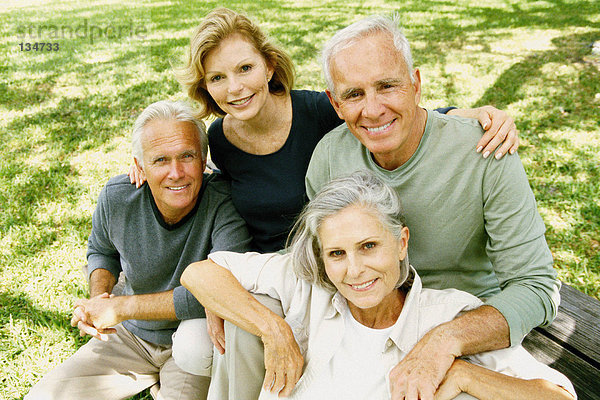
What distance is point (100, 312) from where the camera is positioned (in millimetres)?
2494

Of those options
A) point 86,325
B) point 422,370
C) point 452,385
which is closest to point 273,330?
point 422,370

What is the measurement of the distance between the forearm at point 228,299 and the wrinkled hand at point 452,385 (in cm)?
66

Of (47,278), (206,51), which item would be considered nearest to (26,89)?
(47,278)

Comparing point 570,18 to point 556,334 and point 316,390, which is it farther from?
point 316,390

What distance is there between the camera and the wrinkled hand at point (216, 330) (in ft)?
7.23

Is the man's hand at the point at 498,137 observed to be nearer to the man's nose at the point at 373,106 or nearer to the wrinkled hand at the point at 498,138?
the wrinkled hand at the point at 498,138

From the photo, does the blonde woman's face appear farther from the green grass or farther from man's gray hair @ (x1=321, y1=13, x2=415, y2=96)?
the green grass

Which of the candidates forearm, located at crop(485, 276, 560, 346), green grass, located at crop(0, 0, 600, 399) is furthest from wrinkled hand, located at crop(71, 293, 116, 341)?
forearm, located at crop(485, 276, 560, 346)

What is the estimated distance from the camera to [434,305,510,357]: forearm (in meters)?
1.79

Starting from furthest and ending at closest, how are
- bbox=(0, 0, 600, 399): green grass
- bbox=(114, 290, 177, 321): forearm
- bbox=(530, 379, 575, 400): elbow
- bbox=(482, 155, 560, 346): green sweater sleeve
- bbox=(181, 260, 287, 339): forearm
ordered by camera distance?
bbox=(0, 0, 600, 399): green grass, bbox=(114, 290, 177, 321): forearm, bbox=(181, 260, 287, 339): forearm, bbox=(482, 155, 560, 346): green sweater sleeve, bbox=(530, 379, 575, 400): elbow

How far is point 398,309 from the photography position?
2.07m

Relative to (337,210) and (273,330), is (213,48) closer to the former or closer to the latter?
(337,210)

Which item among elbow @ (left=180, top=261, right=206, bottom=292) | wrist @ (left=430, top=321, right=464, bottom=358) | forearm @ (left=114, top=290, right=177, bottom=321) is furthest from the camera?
forearm @ (left=114, top=290, right=177, bottom=321)

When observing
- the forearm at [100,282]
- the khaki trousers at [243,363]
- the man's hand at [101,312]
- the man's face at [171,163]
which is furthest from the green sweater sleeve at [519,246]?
the forearm at [100,282]
